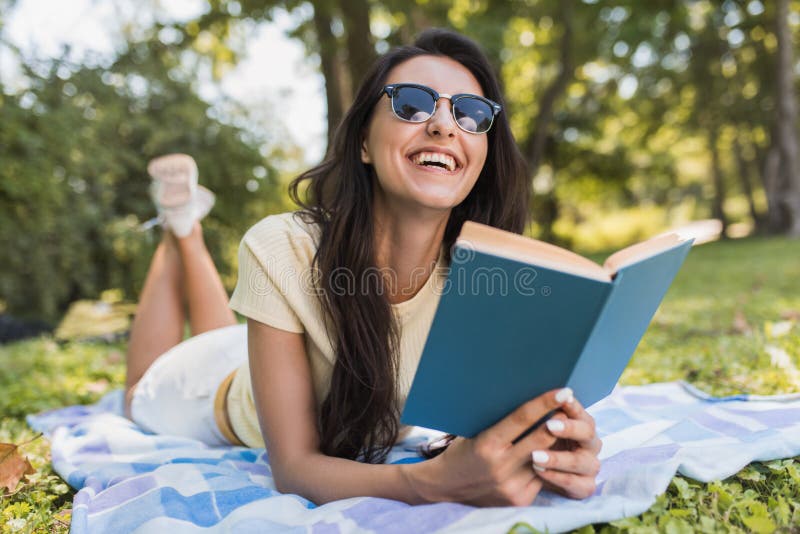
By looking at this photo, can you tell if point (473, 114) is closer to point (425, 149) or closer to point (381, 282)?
point (425, 149)

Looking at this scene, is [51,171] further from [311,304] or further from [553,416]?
[553,416]

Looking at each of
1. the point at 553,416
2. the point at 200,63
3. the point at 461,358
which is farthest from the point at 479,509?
the point at 200,63

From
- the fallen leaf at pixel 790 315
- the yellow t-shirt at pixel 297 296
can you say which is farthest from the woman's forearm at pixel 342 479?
the fallen leaf at pixel 790 315

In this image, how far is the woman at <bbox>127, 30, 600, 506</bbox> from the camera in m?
1.58

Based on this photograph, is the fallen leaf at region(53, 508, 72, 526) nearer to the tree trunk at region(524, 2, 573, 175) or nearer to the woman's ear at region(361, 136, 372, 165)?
the woman's ear at region(361, 136, 372, 165)

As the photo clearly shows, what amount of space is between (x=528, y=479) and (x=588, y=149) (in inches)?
843

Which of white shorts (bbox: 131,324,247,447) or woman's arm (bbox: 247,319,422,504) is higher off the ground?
woman's arm (bbox: 247,319,422,504)

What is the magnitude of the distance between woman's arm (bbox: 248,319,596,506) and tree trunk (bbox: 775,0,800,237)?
15.0m

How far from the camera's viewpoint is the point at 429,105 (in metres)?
1.96

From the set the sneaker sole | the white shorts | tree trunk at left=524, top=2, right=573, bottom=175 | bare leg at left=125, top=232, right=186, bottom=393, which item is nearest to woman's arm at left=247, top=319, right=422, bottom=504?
the white shorts

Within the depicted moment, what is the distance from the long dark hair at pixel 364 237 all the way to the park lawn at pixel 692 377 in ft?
2.35

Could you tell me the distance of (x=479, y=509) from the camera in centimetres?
154

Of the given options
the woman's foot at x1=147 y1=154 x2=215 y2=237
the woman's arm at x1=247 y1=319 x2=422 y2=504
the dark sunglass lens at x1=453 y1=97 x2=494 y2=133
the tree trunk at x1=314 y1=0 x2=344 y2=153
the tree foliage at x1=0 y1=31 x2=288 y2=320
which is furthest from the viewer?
the tree trunk at x1=314 y1=0 x2=344 y2=153

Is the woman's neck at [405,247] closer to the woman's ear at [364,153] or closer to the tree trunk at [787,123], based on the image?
the woman's ear at [364,153]
